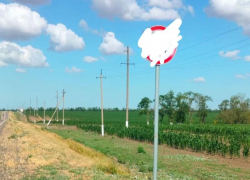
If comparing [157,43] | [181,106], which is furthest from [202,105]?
[157,43]

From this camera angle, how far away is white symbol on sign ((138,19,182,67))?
5645 millimetres

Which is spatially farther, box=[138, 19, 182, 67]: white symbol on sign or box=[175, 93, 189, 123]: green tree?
box=[175, 93, 189, 123]: green tree

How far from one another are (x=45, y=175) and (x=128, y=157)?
888 centimetres

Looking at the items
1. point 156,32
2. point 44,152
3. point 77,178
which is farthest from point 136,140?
point 156,32

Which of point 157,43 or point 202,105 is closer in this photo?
point 157,43

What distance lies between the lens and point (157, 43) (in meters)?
5.71

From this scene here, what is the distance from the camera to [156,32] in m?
5.70

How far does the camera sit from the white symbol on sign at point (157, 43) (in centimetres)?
564

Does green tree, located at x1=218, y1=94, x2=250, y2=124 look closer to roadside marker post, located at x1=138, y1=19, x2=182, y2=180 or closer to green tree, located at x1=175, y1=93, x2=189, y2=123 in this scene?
Answer: green tree, located at x1=175, y1=93, x2=189, y2=123

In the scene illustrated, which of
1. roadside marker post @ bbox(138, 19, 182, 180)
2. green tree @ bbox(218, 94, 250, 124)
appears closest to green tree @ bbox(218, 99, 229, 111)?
green tree @ bbox(218, 94, 250, 124)

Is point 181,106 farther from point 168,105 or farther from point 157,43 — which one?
point 157,43

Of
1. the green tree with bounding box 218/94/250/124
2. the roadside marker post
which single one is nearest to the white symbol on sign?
the roadside marker post

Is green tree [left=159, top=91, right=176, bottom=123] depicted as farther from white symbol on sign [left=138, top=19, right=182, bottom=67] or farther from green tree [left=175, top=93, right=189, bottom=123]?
white symbol on sign [left=138, top=19, right=182, bottom=67]

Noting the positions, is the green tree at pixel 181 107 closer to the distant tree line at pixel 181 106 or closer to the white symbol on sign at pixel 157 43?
the distant tree line at pixel 181 106
